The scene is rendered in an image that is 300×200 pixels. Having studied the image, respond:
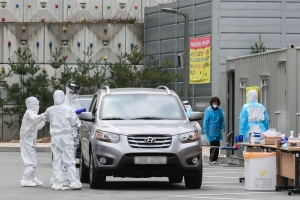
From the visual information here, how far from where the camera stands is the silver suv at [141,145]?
15.2 metres

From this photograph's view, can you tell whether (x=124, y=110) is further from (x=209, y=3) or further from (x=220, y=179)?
(x=209, y=3)

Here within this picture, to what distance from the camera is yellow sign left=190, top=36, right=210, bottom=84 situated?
1405 inches

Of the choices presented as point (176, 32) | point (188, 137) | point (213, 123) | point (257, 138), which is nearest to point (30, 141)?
point (188, 137)

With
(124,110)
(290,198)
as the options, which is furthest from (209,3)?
(290,198)

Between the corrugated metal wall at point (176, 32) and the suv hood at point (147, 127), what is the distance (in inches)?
786

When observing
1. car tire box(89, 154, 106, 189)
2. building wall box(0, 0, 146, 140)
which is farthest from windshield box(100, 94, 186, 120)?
building wall box(0, 0, 146, 140)

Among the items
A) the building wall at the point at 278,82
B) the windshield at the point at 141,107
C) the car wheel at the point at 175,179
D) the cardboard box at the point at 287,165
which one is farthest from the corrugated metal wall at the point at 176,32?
the cardboard box at the point at 287,165

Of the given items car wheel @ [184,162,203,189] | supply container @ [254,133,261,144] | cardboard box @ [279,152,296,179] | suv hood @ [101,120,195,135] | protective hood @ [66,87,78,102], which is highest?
protective hood @ [66,87,78,102]

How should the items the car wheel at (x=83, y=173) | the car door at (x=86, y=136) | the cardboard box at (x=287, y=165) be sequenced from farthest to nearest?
the car wheel at (x=83, y=173)
the car door at (x=86, y=136)
the cardboard box at (x=287, y=165)

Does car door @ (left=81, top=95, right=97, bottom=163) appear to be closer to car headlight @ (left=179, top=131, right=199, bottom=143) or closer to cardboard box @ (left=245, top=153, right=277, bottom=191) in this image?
car headlight @ (left=179, top=131, right=199, bottom=143)

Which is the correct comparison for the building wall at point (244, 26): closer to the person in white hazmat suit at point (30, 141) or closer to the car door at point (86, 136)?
the car door at point (86, 136)

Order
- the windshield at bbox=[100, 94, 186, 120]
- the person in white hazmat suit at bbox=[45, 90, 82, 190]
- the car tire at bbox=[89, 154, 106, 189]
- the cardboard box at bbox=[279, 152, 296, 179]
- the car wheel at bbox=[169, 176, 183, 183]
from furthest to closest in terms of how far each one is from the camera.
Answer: the car wheel at bbox=[169, 176, 183, 183] → the windshield at bbox=[100, 94, 186, 120] → the person in white hazmat suit at bbox=[45, 90, 82, 190] → the car tire at bbox=[89, 154, 106, 189] → the cardboard box at bbox=[279, 152, 296, 179]

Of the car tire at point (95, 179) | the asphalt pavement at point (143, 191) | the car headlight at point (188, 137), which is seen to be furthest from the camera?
the car tire at point (95, 179)

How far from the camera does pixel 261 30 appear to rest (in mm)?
35562
